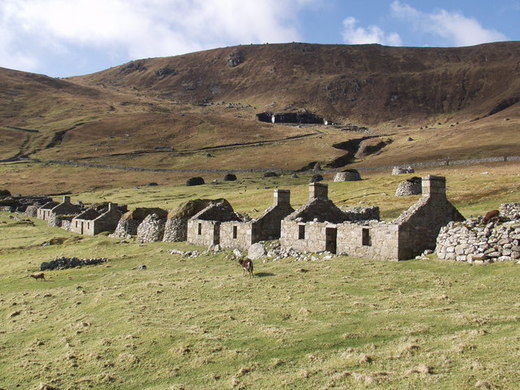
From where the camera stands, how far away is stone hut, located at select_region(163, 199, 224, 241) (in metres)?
39.8

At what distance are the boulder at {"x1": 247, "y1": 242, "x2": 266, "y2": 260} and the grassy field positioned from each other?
2.30 meters

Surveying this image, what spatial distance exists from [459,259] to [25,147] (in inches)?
7624

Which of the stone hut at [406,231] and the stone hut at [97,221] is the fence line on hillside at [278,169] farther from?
the stone hut at [406,231]

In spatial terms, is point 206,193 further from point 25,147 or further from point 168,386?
point 25,147

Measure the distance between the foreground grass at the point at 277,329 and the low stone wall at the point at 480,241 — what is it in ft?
2.47

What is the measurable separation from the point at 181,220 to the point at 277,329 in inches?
1006

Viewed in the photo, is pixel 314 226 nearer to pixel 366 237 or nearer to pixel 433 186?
pixel 366 237

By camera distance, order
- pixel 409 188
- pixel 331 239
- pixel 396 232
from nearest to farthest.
→ pixel 396 232 → pixel 331 239 → pixel 409 188

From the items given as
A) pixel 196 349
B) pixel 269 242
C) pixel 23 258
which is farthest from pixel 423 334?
pixel 23 258

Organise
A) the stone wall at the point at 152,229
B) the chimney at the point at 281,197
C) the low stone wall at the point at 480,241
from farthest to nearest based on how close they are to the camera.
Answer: the stone wall at the point at 152,229
the chimney at the point at 281,197
the low stone wall at the point at 480,241

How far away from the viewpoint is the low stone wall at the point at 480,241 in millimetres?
20312

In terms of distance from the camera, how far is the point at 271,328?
607 inches

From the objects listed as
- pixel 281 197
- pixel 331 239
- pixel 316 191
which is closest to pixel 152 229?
pixel 281 197

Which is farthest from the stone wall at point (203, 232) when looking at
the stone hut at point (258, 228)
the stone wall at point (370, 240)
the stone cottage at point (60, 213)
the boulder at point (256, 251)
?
the stone cottage at point (60, 213)
